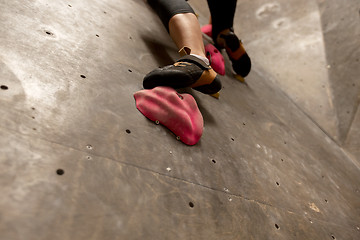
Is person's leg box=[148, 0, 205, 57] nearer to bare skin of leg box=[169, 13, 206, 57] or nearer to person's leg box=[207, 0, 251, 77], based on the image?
bare skin of leg box=[169, 13, 206, 57]

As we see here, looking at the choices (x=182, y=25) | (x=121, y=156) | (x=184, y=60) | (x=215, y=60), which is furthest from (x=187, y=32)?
(x=121, y=156)

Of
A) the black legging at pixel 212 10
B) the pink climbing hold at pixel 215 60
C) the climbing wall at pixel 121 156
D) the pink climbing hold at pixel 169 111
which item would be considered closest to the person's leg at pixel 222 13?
the black legging at pixel 212 10

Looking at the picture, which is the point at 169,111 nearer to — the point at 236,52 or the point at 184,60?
the point at 184,60

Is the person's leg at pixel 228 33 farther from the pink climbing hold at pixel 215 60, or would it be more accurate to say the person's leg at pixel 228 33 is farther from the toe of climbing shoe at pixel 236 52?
the pink climbing hold at pixel 215 60

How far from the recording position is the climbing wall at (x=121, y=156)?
0.51 metres

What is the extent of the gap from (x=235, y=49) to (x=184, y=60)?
2.39ft

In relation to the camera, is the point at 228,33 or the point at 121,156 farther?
the point at 228,33

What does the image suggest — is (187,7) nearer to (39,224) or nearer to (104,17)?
(104,17)

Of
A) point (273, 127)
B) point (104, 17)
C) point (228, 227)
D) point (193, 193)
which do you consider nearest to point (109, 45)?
point (104, 17)

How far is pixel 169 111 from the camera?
0.81 meters

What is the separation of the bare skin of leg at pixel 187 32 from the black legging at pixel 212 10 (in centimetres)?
3

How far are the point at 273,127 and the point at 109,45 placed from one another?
883mm

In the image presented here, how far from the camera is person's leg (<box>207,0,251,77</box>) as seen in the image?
57.8 inches

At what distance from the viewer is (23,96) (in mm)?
619
